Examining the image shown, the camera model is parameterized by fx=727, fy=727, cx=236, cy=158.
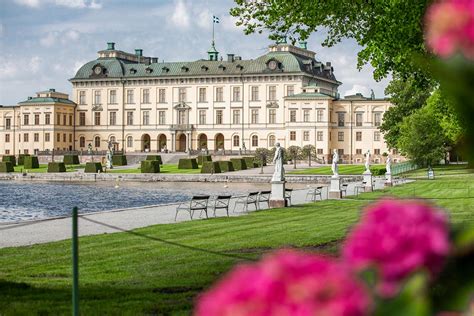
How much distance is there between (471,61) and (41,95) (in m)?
96.8

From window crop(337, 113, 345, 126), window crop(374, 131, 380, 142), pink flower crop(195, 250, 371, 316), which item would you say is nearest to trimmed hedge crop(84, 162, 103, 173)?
window crop(337, 113, 345, 126)

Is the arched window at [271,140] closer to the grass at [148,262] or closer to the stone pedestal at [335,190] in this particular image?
the stone pedestal at [335,190]

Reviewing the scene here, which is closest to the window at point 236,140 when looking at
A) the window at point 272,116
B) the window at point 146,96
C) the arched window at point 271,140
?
the arched window at point 271,140

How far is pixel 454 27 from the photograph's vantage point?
1018mm

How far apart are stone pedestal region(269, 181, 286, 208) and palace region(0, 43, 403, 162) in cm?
5845

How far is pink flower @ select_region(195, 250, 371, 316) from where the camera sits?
0.87 meters

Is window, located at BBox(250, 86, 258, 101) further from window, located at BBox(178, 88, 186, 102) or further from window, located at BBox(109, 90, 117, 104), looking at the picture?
window, located at BBox(109, 90, 117, 104)

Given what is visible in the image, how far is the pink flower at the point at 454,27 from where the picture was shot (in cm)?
101

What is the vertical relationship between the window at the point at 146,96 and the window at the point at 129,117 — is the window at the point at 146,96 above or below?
above

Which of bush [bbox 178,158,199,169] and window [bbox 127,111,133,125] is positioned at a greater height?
window [bbox 127,111,133,125]

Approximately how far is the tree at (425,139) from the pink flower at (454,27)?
167ft

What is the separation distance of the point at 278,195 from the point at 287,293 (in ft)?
72.4

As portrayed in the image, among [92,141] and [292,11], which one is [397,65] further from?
[92,141]

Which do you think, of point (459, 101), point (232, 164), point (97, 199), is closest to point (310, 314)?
point (459, 101)
